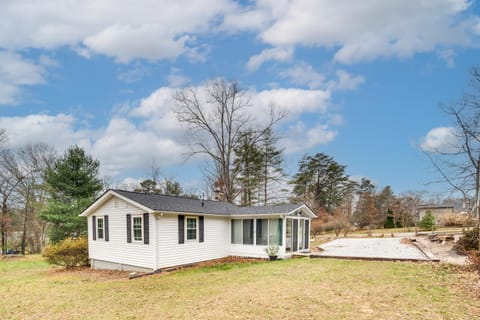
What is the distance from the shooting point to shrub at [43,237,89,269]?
43.5 feet

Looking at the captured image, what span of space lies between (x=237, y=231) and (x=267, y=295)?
870 cm

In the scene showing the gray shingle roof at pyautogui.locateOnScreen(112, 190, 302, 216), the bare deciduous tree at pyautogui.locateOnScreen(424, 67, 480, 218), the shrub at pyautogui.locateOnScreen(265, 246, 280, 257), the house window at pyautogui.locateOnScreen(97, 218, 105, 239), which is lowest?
the shrub at pyautogui.locateOnScreen(265, 246, 280, 257)

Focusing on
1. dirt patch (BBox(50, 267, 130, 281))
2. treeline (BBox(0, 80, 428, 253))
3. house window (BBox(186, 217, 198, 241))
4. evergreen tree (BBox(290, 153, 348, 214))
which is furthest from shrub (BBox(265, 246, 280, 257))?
evergreen tree (BBox(290, 153, 348, 214))

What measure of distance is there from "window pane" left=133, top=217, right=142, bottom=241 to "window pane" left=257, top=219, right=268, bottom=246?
5685 mm

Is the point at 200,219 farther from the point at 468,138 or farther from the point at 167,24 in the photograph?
the point at 468,138

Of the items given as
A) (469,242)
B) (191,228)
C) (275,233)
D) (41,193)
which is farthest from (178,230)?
(41,193)

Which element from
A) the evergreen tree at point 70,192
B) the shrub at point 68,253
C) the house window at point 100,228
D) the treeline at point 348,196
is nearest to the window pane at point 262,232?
the house window at point 100,228

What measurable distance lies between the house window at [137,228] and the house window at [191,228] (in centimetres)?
200

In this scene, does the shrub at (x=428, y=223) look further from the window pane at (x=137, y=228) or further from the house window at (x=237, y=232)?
the window pane at (x=137, y=228)

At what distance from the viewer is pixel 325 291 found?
7.08 metres

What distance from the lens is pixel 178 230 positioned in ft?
41.3

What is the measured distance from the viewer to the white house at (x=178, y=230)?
1195cm

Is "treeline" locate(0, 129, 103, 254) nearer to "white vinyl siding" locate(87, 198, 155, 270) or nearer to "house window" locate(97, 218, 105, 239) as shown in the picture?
"house window" locate(97, 218, 105, 239)

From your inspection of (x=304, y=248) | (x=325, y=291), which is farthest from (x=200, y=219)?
(x=325, y=291)
